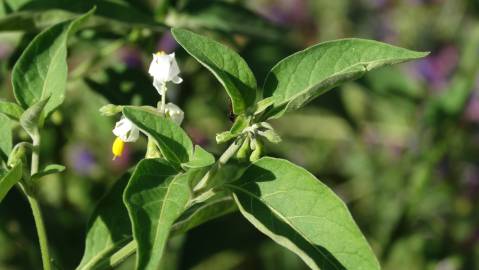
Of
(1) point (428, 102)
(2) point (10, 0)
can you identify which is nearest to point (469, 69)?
(1) point (428, 102)

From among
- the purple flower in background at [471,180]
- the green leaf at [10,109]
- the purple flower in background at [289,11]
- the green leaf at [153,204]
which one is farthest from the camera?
the purple flower in background at [289,11]

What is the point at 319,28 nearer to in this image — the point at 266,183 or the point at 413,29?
the point at 413,29

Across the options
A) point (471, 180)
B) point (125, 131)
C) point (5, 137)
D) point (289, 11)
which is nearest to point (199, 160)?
point (125, 131)

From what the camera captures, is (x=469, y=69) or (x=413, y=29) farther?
(x=413, y=29)

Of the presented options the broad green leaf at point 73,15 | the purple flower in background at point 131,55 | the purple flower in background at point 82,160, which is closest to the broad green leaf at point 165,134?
the broad green leaf at point 73,15

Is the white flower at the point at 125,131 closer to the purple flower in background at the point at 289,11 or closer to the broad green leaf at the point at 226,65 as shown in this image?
the broad green leaf at the point at 226,65

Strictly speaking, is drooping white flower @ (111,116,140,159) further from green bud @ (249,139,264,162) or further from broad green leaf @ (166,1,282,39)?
broad green leaf @ (166,1,282,39)
